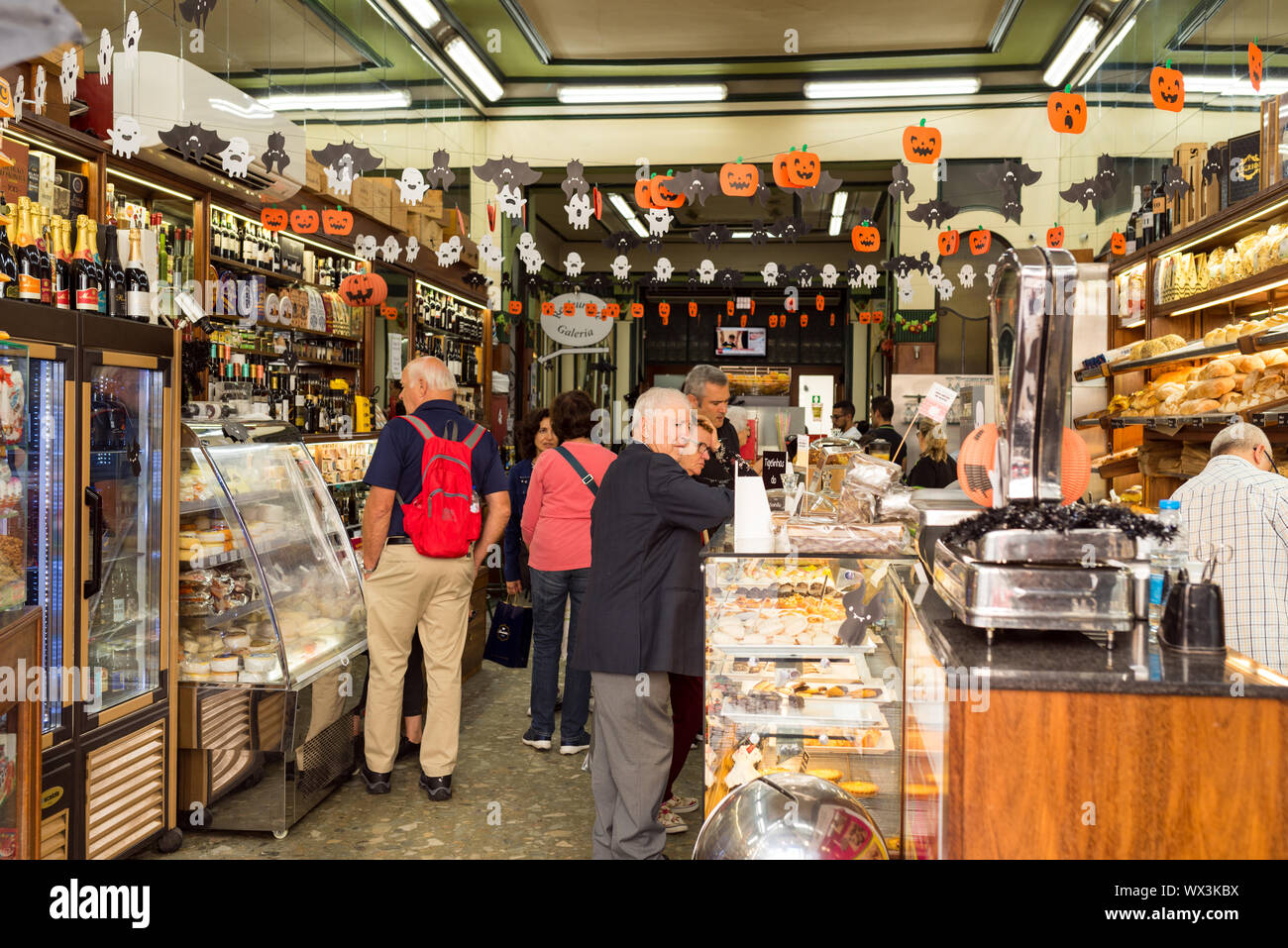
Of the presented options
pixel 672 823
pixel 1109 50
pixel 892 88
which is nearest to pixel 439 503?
pixel 672 823

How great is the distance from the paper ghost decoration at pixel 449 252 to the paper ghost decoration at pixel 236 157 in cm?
341

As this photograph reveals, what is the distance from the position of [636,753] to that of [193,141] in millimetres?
3936

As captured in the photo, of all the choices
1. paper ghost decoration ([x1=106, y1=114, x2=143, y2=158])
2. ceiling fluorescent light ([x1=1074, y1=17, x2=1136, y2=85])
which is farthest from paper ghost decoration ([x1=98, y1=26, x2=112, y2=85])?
ceiling fluorescent light ([x1=1074, y1=17, x2=1136, y2=85])

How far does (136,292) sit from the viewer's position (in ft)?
11.7

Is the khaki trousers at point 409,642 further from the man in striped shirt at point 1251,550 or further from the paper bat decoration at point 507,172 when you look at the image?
the paper bat decoration at point 507,172

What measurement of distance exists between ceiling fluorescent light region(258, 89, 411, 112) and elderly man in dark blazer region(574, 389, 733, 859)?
5.10 m

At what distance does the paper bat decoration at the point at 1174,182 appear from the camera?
6500mm

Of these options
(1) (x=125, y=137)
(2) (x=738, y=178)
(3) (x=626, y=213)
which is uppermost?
(3) (x=626, y=213)

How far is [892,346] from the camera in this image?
12055 mm

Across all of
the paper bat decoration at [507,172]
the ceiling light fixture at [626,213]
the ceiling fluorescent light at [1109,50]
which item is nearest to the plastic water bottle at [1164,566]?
the paper bat decoration at [507,172]

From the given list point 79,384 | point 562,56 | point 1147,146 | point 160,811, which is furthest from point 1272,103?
point 562,56

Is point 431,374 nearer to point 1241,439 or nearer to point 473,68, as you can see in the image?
point 1241,439
